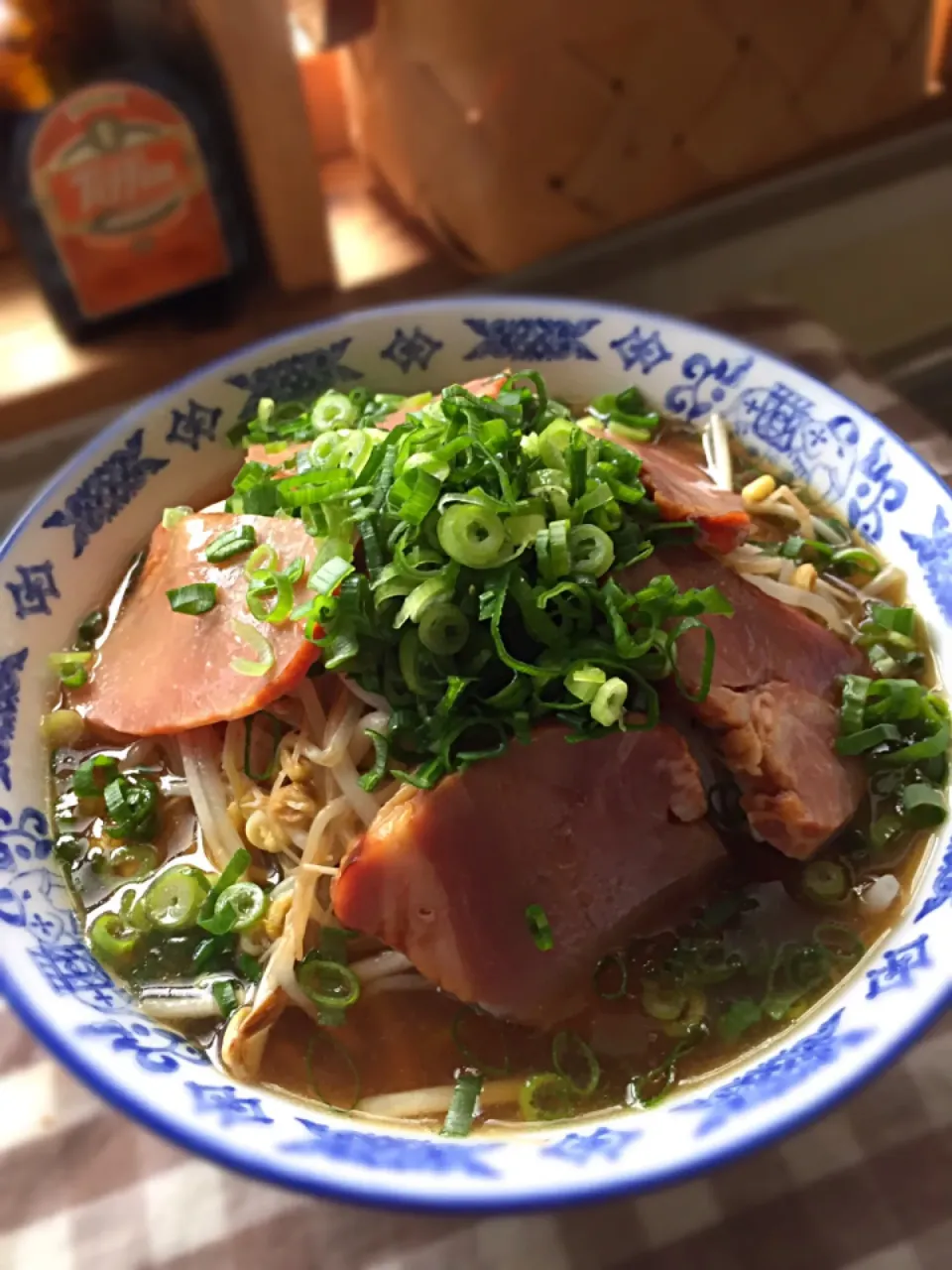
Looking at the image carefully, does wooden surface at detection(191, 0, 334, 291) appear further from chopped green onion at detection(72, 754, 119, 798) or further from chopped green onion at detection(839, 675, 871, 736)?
chopped green onion at detection(839, 675, 871, 736)

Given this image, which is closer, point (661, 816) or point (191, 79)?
point (661, 816)

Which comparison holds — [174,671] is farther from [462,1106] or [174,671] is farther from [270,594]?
[462,1106]

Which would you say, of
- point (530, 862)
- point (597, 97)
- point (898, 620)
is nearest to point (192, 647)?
point (530, 862)

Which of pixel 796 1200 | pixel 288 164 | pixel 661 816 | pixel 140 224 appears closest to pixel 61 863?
pixel 661 816

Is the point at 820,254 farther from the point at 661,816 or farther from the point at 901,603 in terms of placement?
the point at 661,816

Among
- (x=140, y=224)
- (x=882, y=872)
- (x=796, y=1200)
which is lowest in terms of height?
(x=796, y=1200)

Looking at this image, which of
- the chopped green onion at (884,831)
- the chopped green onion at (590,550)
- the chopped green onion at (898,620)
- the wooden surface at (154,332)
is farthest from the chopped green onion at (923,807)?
the wooden surface at (154,332)

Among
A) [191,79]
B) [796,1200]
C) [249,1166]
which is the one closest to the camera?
[249,1166]
